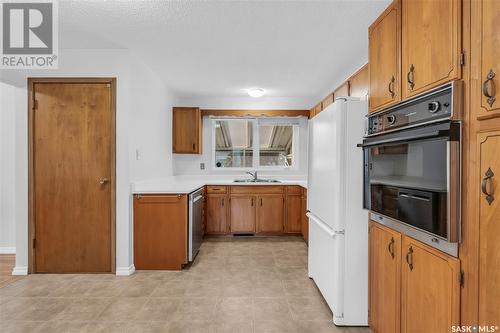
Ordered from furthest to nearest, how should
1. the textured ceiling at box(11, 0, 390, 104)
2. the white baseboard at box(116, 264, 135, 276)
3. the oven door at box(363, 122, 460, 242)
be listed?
the white baseboard at box(116, 264, 135, 276) < the textured ceiling at box(11, 0, 390, 104) < the oven door at box(363, 122, 460, 242)

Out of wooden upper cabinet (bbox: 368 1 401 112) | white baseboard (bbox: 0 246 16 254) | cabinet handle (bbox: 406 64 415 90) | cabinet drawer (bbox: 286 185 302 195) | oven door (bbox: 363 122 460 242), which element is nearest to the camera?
oven door (bbox: 363 122 460 242)

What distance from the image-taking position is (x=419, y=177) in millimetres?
1325

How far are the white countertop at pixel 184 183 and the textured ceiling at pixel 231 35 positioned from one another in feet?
4.81

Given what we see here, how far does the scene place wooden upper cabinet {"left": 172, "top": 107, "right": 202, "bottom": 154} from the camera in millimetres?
4602

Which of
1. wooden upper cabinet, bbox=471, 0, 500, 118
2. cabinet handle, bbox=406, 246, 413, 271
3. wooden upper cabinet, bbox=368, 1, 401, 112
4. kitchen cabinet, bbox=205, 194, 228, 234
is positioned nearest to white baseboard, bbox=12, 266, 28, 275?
kitchen cabinet, bbox=205, 194, 228, 234

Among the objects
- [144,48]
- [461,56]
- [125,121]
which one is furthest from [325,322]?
[144,48]

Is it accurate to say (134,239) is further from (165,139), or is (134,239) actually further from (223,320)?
(165,139)

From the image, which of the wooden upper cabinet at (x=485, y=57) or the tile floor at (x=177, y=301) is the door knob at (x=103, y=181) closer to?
the tile floor at (x=177, y=301)

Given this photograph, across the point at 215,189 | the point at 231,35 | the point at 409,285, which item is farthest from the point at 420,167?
the point at 215,189

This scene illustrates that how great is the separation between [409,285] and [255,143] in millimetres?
3949

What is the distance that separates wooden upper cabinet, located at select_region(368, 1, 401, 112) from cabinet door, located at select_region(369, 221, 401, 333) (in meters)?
0.81

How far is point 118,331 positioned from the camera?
1911mm

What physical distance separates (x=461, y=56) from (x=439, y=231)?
2.37 feet

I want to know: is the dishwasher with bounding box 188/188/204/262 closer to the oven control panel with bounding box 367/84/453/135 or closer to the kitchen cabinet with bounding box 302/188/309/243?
the kitchen cabinet with bounding box 302/188/309/243
